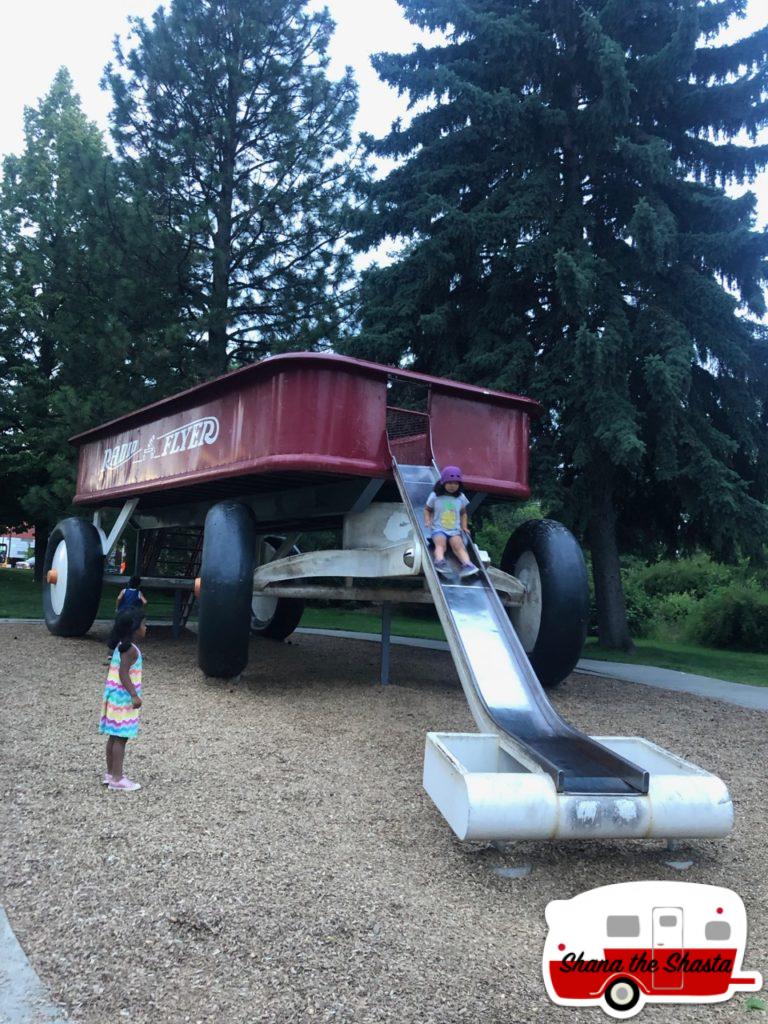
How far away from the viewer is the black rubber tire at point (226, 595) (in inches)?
273

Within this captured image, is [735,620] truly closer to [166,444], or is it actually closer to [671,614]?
[671,614]

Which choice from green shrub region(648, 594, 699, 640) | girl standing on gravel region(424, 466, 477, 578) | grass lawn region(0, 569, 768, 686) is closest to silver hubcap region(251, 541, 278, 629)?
grass lawn region(0, 569, 768, 686)

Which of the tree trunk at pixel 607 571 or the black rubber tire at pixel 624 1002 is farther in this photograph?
the tree trunk at pixel 607 571

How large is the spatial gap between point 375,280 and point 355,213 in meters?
1.38

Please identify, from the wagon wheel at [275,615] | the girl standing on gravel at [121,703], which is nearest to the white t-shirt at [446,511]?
the girl standing on gravel at [121,703]

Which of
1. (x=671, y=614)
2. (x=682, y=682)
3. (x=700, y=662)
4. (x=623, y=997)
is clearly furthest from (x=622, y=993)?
(x=671, y=614)

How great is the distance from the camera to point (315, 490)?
8234 millimetres

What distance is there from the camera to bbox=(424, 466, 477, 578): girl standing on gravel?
246 inches

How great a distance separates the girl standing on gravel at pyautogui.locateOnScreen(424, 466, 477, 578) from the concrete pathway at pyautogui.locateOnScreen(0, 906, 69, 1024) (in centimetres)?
390

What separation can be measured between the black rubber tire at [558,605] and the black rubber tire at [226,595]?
254cm

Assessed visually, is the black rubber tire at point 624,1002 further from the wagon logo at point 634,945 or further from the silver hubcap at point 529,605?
the silver hubcap at point 529,605

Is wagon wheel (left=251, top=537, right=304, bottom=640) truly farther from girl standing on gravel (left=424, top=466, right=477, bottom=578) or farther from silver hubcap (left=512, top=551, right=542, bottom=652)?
girl standing on gravel (left=424, top=466, right=477, bottom=578)

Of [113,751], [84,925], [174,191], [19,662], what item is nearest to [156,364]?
[174,191]

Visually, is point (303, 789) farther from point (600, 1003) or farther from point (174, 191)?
point (174, 191)
